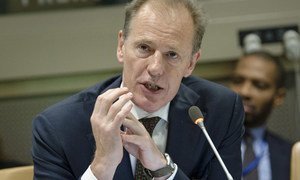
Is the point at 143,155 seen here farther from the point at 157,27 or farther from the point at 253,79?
the point at 253,79

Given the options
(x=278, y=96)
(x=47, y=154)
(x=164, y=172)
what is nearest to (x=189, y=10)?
(x=164, y=172)

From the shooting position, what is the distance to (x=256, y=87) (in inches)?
146

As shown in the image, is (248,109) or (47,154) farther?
(248,109)

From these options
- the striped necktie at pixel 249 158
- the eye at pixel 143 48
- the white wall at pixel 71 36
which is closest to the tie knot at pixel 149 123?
the eye at pixel 143 48

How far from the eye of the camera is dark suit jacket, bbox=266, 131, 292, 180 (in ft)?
10.6

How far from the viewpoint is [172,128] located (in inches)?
90.7

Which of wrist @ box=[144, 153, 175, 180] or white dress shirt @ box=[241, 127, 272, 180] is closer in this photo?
wrist @ box=[144, 153, 175, 180]

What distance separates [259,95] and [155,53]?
1752 millimetres

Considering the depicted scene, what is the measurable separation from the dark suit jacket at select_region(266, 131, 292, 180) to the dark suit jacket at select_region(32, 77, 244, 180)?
956 millimetres

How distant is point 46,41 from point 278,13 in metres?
1.61

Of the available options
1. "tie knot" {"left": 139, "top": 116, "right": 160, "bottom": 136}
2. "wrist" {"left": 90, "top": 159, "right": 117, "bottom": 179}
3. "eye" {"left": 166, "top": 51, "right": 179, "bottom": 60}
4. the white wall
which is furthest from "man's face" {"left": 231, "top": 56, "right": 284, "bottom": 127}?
"wrist" {"left": 90, "top": 159, "right": 117, "bottom": 179}

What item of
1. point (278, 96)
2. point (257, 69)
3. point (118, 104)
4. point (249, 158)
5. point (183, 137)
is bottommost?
point (249, 158)

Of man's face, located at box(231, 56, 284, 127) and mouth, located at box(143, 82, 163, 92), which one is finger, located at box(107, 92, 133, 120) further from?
man's face, located at box(231, 56, 284, 127)

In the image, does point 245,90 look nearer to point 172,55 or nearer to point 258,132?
point 258,132
